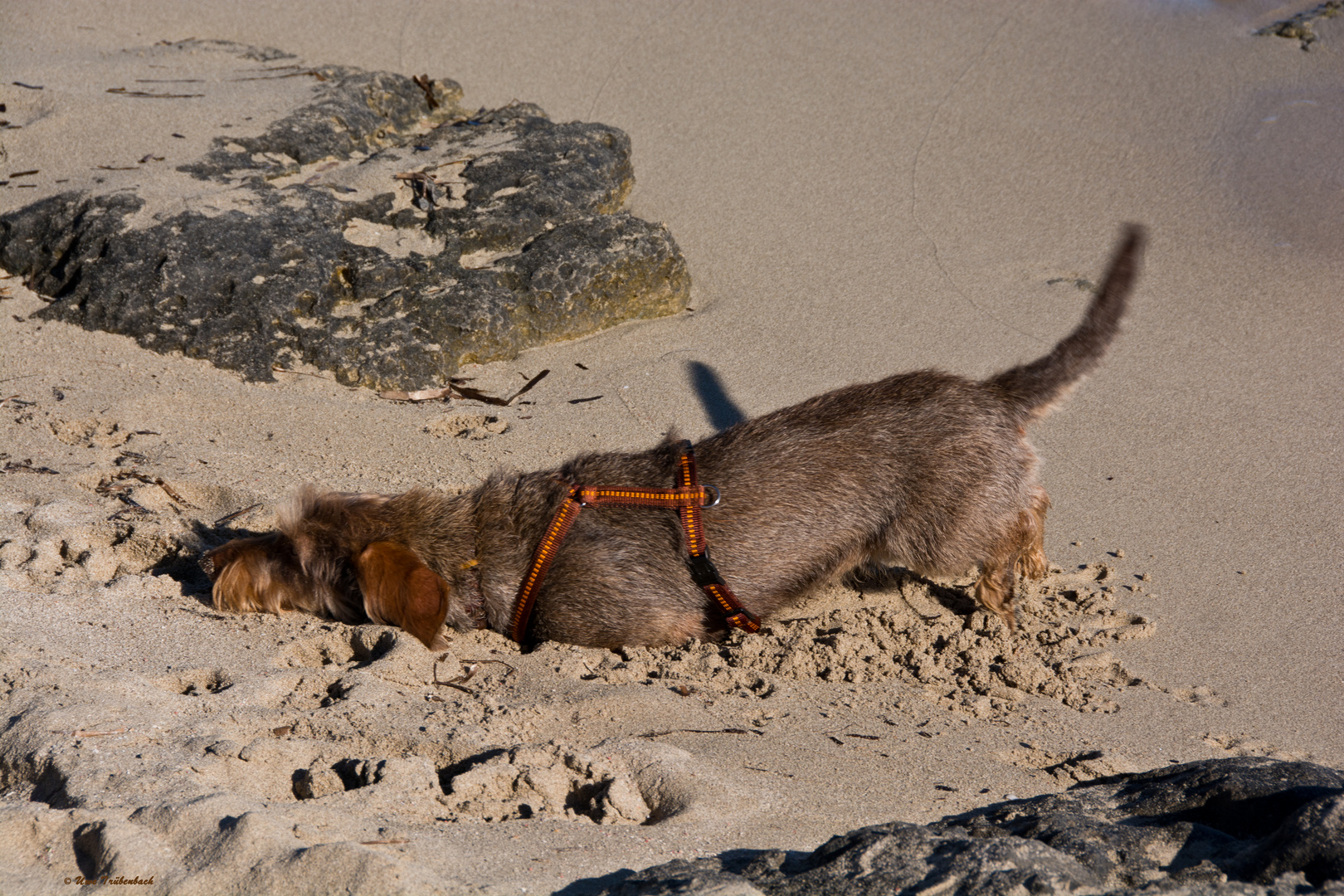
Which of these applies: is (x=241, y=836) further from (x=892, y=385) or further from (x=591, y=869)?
(x=892, y=385)

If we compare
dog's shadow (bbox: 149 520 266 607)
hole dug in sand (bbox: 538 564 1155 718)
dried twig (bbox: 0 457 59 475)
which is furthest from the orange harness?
dried twig (bbox: 0 457 59 475)

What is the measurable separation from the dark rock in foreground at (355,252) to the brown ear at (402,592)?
6.53 feet

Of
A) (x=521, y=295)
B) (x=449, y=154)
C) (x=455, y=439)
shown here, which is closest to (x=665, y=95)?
(x=449, y=154)

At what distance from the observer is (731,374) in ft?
19.9

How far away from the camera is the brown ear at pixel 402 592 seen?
12.4 ft

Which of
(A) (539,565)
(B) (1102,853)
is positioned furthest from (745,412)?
(B) (1102,853)

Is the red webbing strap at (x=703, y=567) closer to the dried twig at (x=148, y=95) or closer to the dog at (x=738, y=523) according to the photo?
the dog at (x=738, y=523)

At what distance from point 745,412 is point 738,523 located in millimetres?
1672

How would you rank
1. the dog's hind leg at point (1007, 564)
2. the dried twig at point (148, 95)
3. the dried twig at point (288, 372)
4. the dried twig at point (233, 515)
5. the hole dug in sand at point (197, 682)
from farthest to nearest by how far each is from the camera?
the dried twig at point (148, 95)
the dried twig at point (288, 372)
the dried twig at point (233, 515)
the dog's hind leg at point (1007, 564)
the hole dug in sand at point (197, 682)

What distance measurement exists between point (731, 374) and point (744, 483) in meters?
1.94

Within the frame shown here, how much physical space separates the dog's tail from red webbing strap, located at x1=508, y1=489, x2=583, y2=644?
6.31 ft

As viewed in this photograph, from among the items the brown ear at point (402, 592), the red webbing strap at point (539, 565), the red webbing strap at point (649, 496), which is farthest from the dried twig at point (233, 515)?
the red webbing strap at point (649, 496)

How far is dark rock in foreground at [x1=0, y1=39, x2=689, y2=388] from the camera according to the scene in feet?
18.6

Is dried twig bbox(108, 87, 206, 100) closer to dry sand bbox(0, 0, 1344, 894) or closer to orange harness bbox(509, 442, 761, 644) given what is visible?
dry sand bbox(0, 0, 1344, 894)
